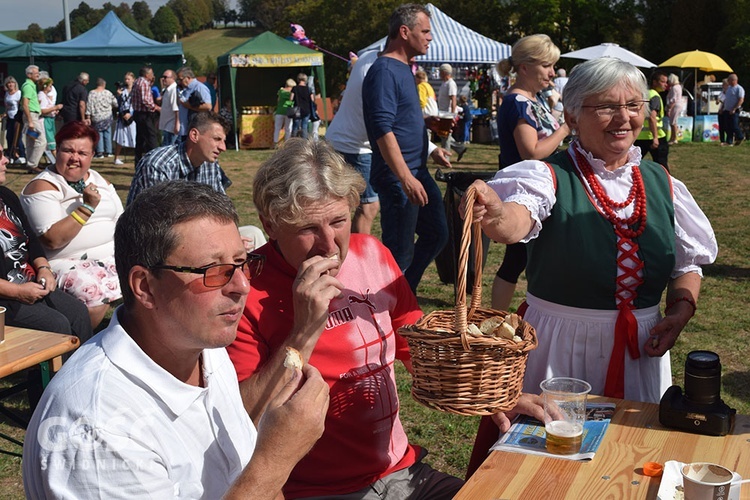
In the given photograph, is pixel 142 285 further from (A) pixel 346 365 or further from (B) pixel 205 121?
(B) pixel 205 121

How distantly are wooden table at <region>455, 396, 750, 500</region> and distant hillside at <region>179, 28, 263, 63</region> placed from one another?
71754 millimetres

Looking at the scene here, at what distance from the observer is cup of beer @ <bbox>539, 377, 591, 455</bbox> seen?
1.91 m

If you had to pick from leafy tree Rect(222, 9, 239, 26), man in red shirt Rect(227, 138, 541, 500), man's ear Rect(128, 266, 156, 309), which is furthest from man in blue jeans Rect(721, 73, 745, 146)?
leafy tree Rect(222, 9, 239, 26)

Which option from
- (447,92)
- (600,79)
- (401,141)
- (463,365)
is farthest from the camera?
(447,92)

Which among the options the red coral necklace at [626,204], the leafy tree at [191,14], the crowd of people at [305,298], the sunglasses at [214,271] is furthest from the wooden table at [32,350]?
the leafy tree at [191,14]

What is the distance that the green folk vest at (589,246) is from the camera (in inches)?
96.5

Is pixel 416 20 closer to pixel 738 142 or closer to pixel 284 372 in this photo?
pixel 284 372

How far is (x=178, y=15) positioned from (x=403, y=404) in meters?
88.4

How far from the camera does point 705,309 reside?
232 inches

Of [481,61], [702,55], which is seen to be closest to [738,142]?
[702,55]

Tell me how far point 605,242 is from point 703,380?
56 centimetres

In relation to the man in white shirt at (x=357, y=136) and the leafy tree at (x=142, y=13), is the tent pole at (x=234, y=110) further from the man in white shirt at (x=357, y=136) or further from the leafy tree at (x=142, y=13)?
the leafy tree at (x=142, y=13)

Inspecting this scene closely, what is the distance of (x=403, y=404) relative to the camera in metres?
4.27

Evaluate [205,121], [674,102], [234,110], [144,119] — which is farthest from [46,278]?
[674,102]
